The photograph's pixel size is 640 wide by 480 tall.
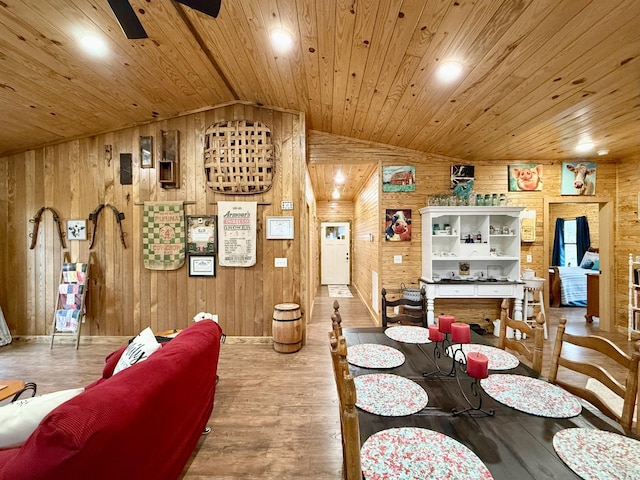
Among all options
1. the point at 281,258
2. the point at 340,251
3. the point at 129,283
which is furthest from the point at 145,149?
the point at 340,251

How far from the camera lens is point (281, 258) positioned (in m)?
3.65

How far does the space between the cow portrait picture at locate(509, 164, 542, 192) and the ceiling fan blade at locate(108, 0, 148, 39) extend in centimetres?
461

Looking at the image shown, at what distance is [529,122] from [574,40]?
52.3 inches

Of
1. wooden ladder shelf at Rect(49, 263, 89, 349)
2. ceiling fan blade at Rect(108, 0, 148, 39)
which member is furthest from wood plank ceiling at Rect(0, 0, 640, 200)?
wooden ladder shelf at Rect(49, 263, 89, 349)

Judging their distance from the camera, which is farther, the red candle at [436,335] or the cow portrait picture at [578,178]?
the cow portrait picture at [578,178]

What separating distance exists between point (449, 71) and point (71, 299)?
15.8 feet

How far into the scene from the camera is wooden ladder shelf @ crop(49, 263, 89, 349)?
3.59 m

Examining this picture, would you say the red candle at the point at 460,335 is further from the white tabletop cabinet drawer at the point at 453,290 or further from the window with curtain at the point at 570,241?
the window with curtain at the point at 570,241

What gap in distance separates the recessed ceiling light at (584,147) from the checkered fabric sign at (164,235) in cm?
505

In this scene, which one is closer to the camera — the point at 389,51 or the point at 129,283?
the point at 389,51

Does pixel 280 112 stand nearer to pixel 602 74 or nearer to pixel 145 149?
pixel 145 149

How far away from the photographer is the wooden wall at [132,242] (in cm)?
364

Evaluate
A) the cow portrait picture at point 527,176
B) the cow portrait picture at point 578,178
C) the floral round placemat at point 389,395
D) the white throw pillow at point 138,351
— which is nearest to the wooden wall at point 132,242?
the white throw pillow at point 138,351

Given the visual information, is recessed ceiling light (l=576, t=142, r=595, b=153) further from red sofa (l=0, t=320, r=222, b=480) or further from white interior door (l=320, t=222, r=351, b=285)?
white interior door (l=320, t=222, r=351, b=285)
